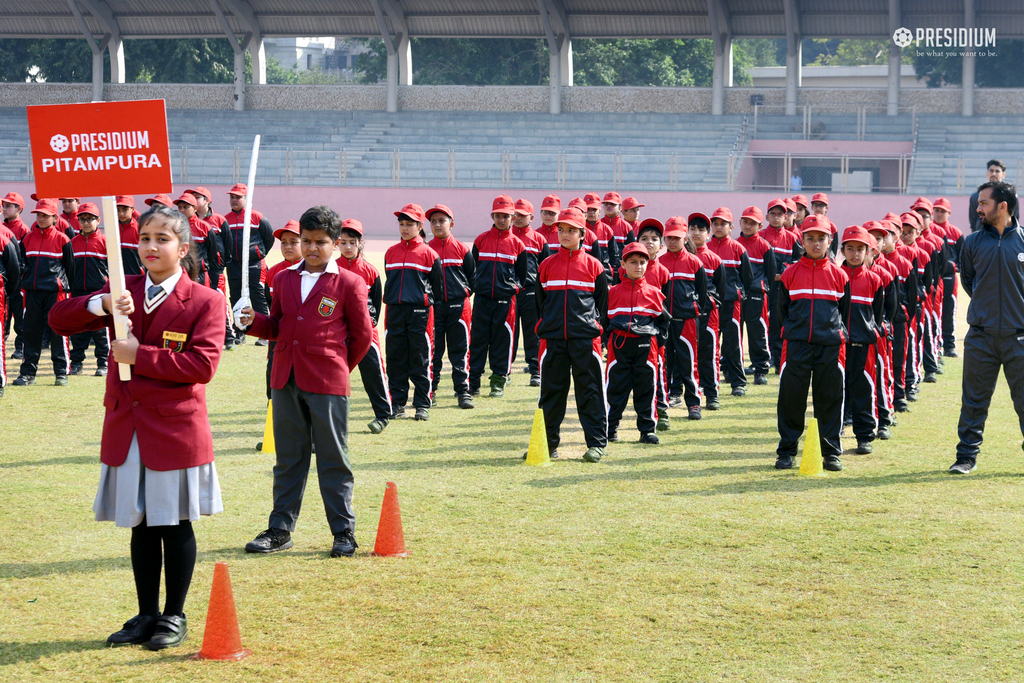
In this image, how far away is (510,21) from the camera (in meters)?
38.8

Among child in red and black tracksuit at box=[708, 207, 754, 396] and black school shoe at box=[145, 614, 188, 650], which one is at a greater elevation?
child in red and black tracksuit at box=[708, 207, 754, 396]

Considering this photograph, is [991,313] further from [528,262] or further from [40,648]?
[40,648]

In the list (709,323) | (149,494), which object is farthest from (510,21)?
(149,494)

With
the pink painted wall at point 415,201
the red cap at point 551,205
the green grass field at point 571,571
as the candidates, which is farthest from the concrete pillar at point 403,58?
the green grass field at point 571,571

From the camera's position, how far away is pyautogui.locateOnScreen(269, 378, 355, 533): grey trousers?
6.56 metres

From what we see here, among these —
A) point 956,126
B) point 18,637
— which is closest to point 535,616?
point 18,637

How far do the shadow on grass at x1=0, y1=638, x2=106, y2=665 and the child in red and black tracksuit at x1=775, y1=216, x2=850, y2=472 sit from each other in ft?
18.6

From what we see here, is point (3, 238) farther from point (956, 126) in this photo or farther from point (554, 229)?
point (956, 126)

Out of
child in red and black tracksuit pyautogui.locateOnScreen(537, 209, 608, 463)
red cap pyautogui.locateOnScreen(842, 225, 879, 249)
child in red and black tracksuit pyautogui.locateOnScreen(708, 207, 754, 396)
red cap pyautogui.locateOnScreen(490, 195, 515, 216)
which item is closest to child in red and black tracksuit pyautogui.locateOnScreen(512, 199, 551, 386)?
red cap pyautogui.locateOnScreen(490, 195, 515, 216)

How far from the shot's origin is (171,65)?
4962 centimetres

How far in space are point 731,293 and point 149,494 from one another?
29.2ft

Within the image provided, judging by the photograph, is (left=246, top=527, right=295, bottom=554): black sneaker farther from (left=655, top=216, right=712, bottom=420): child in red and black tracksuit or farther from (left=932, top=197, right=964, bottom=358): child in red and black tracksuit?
(left=932, top=197, right=964, bottom=358): child in red and black tracksuit

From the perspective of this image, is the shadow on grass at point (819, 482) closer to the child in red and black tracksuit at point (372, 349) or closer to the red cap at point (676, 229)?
the red cap at point (676, 229)

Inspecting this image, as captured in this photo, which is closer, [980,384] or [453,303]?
[980,384]
